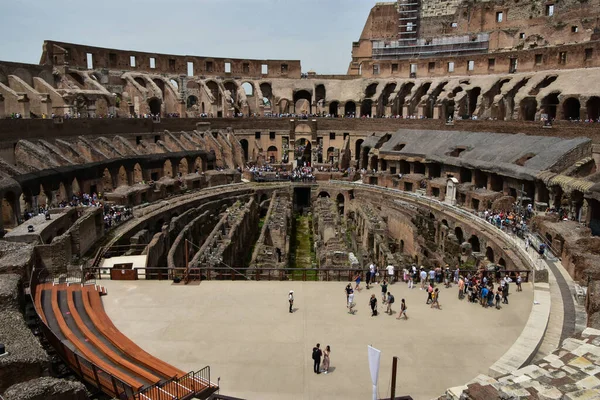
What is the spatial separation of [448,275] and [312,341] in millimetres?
7191

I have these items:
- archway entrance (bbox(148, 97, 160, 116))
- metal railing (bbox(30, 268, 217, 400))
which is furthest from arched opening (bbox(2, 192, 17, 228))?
archway entrance (bbox(148, 97, 160, 116))

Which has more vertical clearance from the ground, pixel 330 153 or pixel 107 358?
pixel 330 153

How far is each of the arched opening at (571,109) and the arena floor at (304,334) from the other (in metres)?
26.6

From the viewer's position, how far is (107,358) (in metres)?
12.0

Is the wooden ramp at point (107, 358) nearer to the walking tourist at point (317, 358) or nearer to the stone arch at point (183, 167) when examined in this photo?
the walking tourist at point (317, 358)

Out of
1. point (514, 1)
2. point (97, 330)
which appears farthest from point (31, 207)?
point (514, 1)

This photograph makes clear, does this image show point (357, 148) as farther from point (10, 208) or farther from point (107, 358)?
point (107, 358)

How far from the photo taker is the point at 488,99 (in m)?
45.8

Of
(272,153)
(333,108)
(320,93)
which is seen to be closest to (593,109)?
(333,108)

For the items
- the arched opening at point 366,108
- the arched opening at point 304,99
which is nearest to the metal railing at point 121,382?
the arched opening at point 366,108

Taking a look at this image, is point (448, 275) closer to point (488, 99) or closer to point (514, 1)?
point (488, 99)

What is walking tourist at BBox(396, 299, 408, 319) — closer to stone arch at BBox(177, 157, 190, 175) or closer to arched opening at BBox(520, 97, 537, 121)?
stone arch at BBox(177, 157, 190, 175)

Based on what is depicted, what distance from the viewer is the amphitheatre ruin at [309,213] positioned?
40.4 feet

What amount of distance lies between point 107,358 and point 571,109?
41.0 meters
